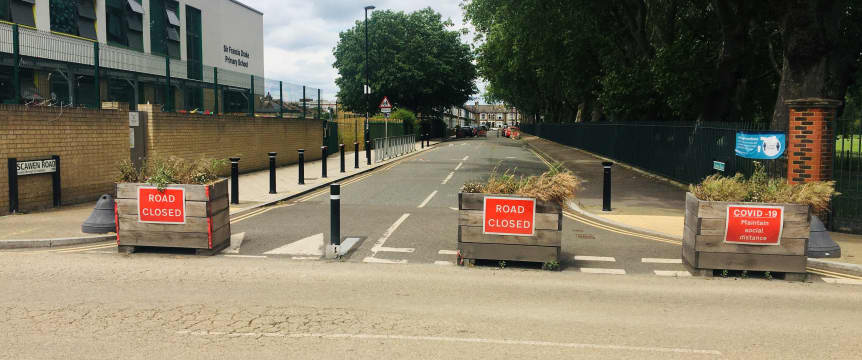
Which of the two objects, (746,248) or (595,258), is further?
(595,258)

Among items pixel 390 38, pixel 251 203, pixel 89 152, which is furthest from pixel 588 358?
pixel 390 38

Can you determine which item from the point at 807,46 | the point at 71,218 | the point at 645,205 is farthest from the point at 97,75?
the point at 807,46

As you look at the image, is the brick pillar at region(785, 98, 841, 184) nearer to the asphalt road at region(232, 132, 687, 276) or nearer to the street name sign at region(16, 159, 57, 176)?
the asphalt road at region(232, 132, 687, 276)

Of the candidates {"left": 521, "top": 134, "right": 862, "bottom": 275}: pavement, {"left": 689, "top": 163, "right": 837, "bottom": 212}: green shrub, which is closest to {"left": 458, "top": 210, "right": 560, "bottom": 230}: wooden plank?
{"left": 689, "top": 163, "right": 837, "bottom": 212}: green shrub

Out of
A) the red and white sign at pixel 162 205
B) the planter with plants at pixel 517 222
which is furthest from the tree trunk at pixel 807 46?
the red and white sign at pixel 162 205

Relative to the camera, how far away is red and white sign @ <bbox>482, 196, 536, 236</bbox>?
25.1ft

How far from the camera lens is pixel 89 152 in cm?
1343

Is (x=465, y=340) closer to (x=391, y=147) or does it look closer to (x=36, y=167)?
(x=36, y=167)

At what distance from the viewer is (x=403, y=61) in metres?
57.3

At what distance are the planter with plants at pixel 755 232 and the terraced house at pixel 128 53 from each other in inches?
482

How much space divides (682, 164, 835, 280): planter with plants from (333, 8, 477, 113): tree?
165 ft

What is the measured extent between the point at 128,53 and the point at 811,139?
1573cm

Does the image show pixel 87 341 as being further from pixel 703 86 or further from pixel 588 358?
pixel 703 86

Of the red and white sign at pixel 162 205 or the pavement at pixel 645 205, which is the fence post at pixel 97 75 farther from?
the pavement at pixel 645 205
